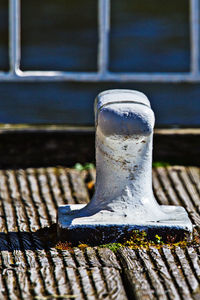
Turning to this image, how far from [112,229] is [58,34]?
3.45 meters

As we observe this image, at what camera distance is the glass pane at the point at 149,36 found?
7.95m

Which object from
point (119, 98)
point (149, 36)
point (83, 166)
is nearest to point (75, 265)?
point (119, 98)

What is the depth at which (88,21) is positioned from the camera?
819 centimetres

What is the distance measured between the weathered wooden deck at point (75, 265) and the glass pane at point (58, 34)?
2.20m

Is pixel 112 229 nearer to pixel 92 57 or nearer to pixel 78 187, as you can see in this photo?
pixel 78 187

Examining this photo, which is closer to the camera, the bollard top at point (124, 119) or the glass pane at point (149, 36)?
the bollard top at point (124, 119)

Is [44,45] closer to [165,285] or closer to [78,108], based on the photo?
[78,108]

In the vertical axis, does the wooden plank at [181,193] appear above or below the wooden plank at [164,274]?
below

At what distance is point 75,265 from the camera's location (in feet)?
16.5

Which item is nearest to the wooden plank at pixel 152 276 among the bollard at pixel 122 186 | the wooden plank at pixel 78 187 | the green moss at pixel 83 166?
the bollard at pixel 122 186

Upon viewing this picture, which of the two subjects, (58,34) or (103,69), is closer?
(103,69)

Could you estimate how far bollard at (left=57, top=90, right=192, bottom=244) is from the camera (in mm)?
5250

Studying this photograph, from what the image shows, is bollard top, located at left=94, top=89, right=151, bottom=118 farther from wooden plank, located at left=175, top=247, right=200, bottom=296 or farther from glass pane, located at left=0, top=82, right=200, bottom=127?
glass pane, located at left=0, top=82, right=200, bottom=127

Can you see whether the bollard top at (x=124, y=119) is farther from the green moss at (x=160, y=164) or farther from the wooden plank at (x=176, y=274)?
the green moss at (x=160, y=164)
